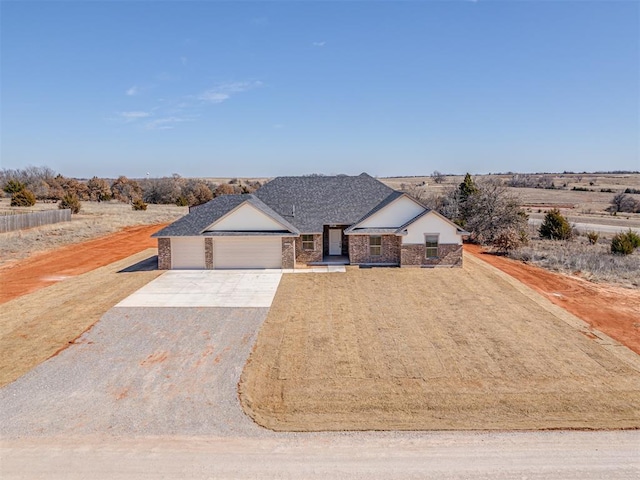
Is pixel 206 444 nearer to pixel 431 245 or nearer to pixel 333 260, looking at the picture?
pixel 333 260

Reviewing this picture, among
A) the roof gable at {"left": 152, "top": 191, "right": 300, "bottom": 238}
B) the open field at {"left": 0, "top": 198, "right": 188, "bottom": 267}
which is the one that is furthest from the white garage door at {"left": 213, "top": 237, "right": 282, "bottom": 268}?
the open field at {"left": 0, "top": 198, "right": 188, "bottom": 267}

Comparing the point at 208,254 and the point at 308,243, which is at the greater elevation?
the point at 308,243

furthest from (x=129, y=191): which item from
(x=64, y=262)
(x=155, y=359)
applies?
(x=155, y=359)

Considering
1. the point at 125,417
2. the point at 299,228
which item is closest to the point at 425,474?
the point at 125,417

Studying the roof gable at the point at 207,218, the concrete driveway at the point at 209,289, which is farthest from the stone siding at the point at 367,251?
the concrete driveway at the point at 209,289

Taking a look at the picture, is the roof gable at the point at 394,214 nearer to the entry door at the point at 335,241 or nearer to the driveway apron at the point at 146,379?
the entry door at the point at 335,241

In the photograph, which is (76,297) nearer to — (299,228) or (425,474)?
(299,228)
